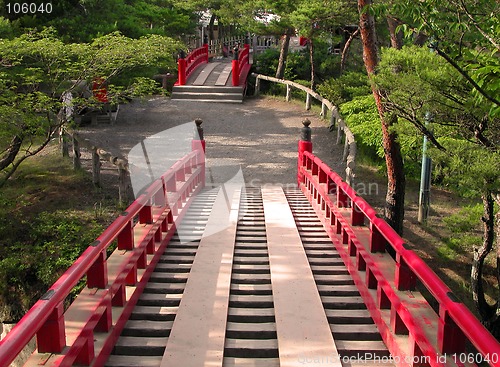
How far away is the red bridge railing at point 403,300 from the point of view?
3551 mm

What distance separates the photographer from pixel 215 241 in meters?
7.44

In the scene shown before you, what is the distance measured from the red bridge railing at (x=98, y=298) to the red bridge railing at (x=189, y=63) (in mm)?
18527

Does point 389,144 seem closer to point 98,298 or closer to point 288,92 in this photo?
point 98,298

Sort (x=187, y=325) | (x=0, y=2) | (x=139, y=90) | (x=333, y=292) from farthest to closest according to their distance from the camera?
(x=0, y=2), (x=139, y=90), (x=333, y=292), (x=187, y=325)

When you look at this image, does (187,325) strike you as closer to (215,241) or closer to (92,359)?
(92,359)

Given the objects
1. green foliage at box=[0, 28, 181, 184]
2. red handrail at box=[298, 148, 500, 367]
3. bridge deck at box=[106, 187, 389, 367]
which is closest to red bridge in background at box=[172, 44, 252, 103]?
green foliage at box=[0, 28, 181, 184]

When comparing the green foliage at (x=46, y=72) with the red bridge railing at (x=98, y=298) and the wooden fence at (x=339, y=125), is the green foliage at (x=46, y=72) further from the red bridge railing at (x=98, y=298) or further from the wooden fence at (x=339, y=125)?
the wooden fence at (x=339, y=125)

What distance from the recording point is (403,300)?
15.2 ft

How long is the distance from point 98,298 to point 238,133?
14.3 metres

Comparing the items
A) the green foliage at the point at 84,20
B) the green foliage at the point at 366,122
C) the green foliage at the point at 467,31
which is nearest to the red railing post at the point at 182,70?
the green foliage at the point at 84,20

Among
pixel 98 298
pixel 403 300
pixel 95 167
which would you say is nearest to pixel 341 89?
pixel 95 167

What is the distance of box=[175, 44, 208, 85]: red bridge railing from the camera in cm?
2516

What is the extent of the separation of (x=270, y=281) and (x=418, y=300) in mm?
1933

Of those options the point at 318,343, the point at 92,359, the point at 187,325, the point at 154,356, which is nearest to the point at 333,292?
the point at 318,343
